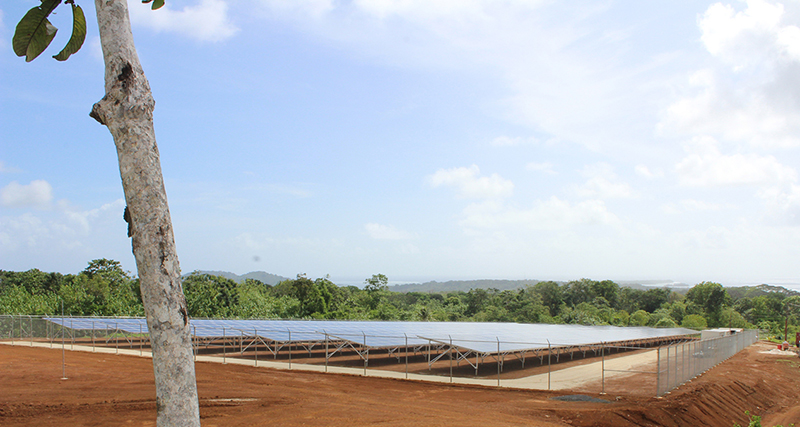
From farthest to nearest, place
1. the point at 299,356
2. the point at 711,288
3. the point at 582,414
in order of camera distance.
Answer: the point at 711,288 → the point at 299,356 → the point at 582,414

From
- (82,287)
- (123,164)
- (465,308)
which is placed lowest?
(465,308)

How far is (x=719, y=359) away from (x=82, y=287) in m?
63.0

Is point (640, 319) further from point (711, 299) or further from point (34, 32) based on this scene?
point (34, 32)

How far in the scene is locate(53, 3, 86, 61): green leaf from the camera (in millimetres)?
6453

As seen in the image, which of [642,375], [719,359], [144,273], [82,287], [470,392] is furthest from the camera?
[82,287]

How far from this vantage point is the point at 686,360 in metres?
26.0

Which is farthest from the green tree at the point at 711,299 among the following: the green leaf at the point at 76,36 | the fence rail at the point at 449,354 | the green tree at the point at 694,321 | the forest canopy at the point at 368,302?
the green leaf at the point at 76,36

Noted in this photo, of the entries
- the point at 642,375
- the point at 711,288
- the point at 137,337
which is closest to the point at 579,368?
the point at 642,375

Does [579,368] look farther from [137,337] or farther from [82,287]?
[82,287]

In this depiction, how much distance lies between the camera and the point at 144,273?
4.37m

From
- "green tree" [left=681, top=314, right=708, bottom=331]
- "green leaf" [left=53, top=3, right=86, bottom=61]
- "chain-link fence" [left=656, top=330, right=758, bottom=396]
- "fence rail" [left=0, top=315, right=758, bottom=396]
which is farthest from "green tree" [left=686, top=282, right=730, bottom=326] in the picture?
"green leaf" [left=53, top=3, right=86, bottom=61]

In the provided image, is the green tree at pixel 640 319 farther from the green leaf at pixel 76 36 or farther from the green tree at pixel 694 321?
the green leaf at pixel 76 36

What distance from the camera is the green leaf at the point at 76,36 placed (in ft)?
21.2

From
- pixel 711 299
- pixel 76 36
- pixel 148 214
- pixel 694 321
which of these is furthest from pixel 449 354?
pixel 711 299
